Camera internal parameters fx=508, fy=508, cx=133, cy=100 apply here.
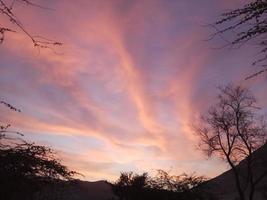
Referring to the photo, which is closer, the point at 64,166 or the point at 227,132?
the point at 64,166

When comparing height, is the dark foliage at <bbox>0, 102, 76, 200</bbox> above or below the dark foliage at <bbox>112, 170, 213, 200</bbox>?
below

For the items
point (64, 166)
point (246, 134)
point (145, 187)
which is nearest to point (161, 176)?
point (145, 187)

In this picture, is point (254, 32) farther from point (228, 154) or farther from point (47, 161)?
point (228, 154)

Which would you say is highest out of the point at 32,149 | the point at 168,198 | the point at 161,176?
the point at 161,176

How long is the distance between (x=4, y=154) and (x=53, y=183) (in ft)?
8.62

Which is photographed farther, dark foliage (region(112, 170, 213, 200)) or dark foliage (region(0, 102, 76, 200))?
dark foliage (region(112, 170, 213, 200))

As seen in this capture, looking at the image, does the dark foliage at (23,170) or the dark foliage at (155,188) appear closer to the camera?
the dark foliage at (23,170)

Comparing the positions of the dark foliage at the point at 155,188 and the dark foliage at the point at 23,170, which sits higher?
the dark foliage at the point at 155,188

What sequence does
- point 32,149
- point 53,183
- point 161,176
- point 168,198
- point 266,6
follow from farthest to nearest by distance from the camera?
point 161,176 < point 168,198 < point 53,183 < point 32,149 < point 266,6

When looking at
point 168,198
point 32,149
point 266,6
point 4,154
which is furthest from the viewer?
point 168,198

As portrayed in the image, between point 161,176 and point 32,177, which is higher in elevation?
point 161,176

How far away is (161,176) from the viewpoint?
1118 inches

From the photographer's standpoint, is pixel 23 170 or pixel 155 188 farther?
pixel 155 188

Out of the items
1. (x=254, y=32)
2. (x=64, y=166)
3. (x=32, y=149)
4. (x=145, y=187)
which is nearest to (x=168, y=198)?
(x=145, y=187)
